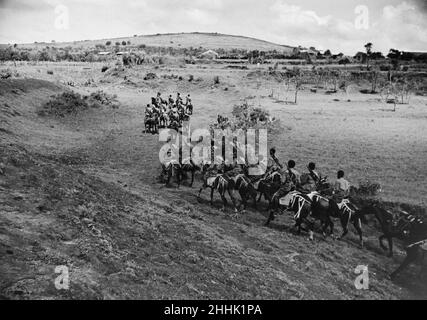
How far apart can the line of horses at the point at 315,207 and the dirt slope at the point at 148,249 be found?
50cm

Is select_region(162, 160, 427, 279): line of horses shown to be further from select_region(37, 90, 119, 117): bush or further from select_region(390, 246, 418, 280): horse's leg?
select_region(37, 90, 119, 117): bush

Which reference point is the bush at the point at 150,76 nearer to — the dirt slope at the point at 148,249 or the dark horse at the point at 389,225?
the dirt slope at the point at 148,249

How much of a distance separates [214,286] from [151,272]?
1296mm

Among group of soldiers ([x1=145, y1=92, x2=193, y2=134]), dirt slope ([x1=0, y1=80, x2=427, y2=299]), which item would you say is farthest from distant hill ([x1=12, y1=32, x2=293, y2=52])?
dirt slope ([x1=0, y1=80, x2=427, y2=299])

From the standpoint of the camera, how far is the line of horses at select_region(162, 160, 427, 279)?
33.6 feet

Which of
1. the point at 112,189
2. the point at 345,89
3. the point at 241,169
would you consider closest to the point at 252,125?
the point at 241,169

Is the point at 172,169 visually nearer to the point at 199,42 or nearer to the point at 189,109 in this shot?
the point at 189,109

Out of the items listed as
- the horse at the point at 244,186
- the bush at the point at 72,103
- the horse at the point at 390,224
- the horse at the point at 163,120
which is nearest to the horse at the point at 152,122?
the horse at the point at 163,120

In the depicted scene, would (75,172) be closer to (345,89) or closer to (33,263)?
(33,263)

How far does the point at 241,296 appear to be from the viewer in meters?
7.91

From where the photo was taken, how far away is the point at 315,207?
37.4 ft

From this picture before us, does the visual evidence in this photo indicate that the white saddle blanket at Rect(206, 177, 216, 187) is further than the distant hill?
No

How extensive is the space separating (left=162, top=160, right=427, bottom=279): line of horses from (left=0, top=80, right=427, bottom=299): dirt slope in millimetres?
499

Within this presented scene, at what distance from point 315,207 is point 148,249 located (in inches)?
193
